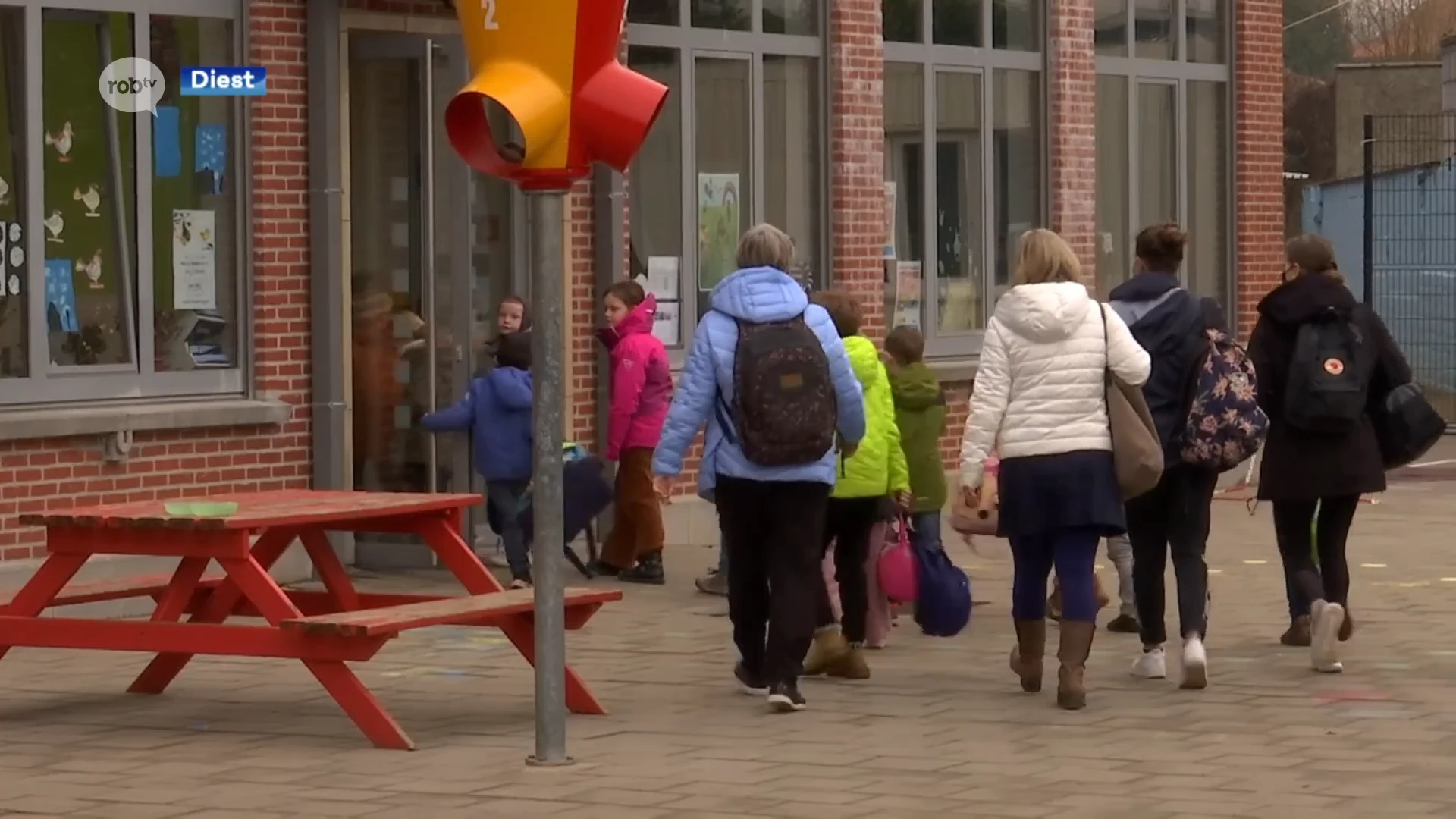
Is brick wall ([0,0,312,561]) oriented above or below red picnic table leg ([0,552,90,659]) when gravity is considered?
above

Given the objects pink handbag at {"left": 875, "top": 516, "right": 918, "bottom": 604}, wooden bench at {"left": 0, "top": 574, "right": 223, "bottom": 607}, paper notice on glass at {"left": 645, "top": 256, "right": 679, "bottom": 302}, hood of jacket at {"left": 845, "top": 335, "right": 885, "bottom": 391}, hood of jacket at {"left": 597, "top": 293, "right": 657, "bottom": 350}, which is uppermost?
paper notice on glass at {"left": 645, "top": 256, "right": 679, "bottom": 302}

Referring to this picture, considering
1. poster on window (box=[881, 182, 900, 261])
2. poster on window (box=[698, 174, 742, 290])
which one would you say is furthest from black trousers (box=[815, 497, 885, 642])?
poster on window (box=[881, 182, 900, 261])

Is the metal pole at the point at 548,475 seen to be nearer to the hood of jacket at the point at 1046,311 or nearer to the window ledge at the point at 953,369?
the hood of jacket at the point at 1046,311

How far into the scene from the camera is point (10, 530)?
1270cm

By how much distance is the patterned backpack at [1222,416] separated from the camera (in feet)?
35.3

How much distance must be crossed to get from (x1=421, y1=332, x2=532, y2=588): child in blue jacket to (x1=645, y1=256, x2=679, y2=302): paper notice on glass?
244 centimetres

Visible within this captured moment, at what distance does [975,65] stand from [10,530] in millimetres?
8796

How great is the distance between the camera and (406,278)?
49.7 ft

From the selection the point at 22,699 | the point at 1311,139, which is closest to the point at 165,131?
the point at 22,699

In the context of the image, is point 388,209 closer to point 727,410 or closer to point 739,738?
point 727,410

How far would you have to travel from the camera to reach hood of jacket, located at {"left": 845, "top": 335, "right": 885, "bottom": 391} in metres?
11.6

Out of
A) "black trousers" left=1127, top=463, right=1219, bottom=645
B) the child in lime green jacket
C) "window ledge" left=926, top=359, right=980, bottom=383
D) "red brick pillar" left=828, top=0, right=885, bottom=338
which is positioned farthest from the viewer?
"window ledge" left=926, top=359, right=980, bottom=383

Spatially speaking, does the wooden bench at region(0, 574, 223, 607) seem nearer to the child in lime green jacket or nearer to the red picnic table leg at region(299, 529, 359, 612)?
the red picnic table leg at region(299, 529, 359, 612)

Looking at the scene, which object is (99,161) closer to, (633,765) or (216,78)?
(216,78)
